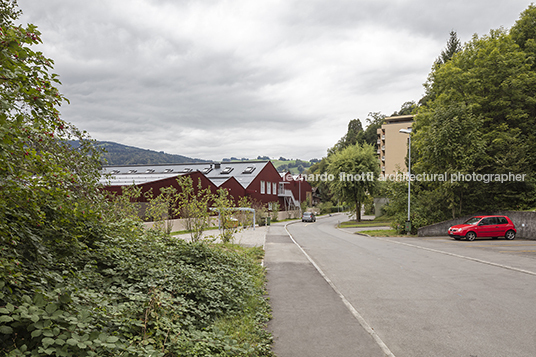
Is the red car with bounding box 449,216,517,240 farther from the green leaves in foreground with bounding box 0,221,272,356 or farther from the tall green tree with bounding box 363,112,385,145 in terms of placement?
the tall green tree with bounding box 363,112,385,145

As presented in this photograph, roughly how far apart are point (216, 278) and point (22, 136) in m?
4.87

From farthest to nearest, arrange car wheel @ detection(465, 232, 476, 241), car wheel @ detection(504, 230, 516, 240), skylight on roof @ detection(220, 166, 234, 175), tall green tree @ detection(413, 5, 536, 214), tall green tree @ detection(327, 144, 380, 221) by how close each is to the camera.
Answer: skylight on roof @ detection(220, 166, 234, 175), tall green tree @ detection(327, 144, 380, 221), tall green tree @ detection(413, 5, 536, 214), car wheel @ detection(504, 230, 516, 240), car wheel @ detection(465, 232, 476, 241)

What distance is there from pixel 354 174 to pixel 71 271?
42.7m

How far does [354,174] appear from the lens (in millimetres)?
44531

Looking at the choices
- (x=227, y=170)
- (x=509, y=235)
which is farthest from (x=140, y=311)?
(x=227, y=170)

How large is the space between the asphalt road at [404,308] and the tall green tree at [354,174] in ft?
102

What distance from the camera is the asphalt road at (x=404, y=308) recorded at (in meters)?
5.19

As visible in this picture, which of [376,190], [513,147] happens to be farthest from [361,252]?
[376,190]

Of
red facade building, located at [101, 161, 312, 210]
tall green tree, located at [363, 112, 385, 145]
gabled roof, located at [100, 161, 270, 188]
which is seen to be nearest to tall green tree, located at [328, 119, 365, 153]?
tall green tree, located at [363, 112, 385, 145]

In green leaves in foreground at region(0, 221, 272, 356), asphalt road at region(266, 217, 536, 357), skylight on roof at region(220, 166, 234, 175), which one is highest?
skylight on roof at region(220, 166, 234, 175)

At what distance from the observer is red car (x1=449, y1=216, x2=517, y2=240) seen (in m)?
22.5

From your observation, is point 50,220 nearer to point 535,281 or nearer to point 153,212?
point 153,212

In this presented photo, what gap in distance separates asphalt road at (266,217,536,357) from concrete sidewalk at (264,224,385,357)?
0.05 ft

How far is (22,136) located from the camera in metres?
3.38
